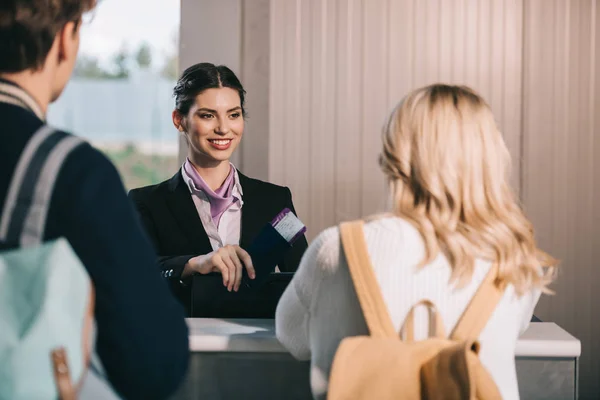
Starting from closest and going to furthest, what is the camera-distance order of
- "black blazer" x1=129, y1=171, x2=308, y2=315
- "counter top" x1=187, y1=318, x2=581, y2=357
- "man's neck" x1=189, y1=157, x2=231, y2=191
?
"counter top" x1=187, y1=318, x2=581, y2=357, "black blazer" x1=129, y1=171, x2=308, y2=315, "man's neck" x1=189, y1=157, x2=231, y2=191

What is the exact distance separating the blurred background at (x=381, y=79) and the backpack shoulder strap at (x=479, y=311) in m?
2.28

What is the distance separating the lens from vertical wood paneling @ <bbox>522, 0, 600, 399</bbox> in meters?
3.60

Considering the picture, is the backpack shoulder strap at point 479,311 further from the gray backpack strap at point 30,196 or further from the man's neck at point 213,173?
the man's neck at point 213,173

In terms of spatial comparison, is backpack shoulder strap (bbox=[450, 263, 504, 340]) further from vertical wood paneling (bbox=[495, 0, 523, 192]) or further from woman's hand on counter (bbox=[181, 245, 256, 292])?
vertical wood paneling (bbox=[495, 0, 523, 192])

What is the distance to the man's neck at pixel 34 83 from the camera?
3.21 ft

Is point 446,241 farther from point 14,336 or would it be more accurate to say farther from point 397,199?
point 14,336

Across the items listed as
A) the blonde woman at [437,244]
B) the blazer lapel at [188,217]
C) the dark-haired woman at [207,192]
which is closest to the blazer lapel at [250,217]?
the dark-haired woman at [207,192]

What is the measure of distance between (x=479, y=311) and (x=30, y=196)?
0.73 m

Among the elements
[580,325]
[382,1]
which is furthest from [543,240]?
[382,1]

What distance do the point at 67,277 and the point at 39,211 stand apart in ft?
0.27

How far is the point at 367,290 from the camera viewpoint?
127cm

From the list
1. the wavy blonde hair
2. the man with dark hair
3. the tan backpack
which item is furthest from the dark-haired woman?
the man with dark hair

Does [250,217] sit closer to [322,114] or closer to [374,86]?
[322,114]

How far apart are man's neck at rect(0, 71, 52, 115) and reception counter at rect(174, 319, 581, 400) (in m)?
0.72
